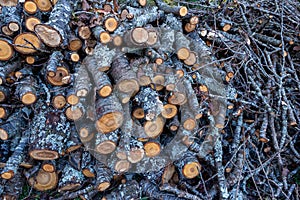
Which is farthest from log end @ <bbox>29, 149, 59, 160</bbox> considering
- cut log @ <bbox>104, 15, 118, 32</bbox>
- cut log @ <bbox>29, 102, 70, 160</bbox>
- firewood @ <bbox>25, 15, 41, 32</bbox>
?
cut log @ <bbox>104, 15, 118, 32</bbox>

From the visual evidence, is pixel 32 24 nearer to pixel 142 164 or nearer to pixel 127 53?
pixel 127 53

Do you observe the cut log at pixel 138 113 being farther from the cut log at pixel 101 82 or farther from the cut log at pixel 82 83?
the cut log at pixel 82 83

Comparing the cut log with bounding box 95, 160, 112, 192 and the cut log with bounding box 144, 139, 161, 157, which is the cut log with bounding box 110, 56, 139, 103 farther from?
the cut log with bounding box 95, 160, 112, 192

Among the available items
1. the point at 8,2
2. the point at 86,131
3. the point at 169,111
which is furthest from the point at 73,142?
the point at 8,2

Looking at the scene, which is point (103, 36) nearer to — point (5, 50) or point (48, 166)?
point (5, 50)

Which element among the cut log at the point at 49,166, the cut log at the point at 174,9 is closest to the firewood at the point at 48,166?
the cut log at the point at 49,166

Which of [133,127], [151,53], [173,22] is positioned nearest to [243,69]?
[173,22]
